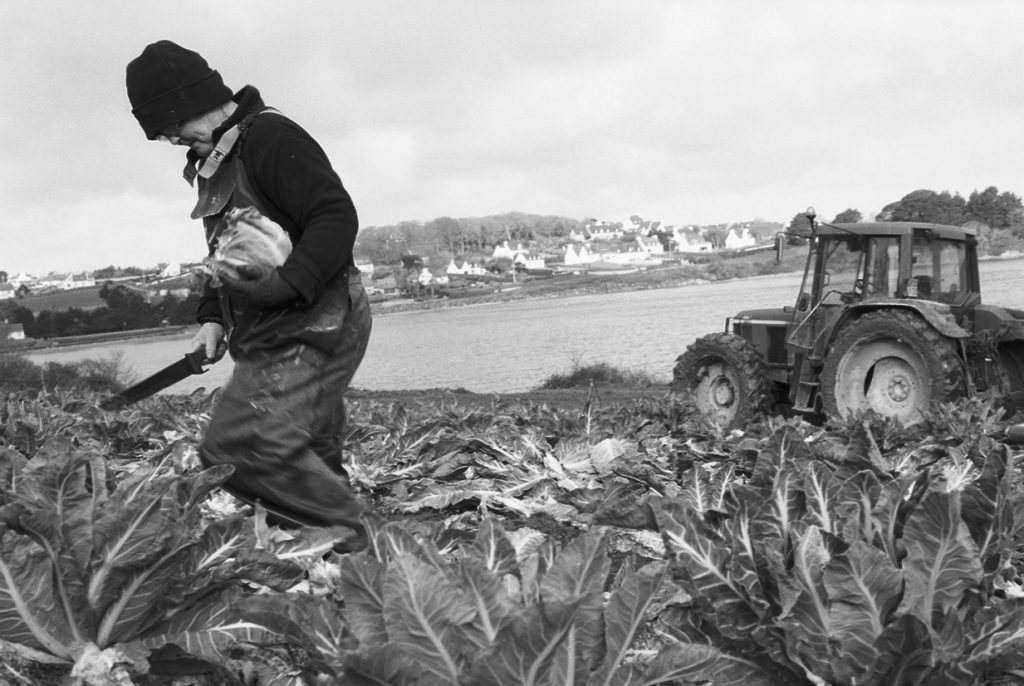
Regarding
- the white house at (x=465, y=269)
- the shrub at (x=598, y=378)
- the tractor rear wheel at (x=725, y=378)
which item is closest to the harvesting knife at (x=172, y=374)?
the tractor rear wheel at (x=725, y=378)

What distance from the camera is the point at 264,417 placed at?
2.79 m

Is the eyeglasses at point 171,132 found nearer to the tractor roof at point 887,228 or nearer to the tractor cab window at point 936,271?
the tractor roof at point 887,228

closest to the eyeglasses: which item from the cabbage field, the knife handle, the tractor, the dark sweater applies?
the dark sweater

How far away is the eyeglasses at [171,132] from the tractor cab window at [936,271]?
8.41m

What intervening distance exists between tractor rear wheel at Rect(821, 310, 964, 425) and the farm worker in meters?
7.11

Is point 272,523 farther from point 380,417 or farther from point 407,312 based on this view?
point 407,312

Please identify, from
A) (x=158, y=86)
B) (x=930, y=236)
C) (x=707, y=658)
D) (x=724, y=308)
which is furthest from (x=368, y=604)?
(x=724, y=308)

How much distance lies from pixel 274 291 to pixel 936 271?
899 centimetres

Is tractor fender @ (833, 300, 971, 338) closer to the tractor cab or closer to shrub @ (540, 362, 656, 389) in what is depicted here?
the tractor cab

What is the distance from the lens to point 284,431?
9.18ft

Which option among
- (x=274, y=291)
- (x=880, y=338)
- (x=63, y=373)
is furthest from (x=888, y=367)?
(x=63, y=373)

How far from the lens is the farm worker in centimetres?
279

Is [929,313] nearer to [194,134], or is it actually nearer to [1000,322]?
[1000,322]

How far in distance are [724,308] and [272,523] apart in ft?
176
